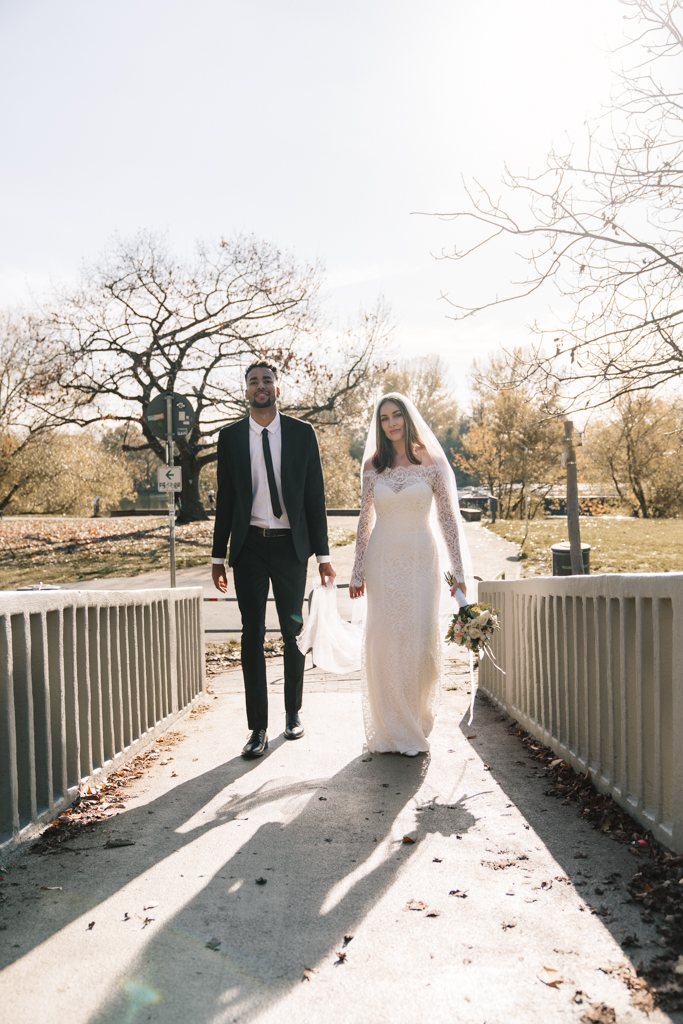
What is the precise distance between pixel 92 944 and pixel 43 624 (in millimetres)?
1311

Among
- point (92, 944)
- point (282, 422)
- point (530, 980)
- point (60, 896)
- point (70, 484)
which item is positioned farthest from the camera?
point (70, 484)

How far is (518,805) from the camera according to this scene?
3689mm

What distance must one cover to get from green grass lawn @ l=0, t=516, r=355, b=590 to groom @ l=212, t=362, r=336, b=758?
13.2 meters

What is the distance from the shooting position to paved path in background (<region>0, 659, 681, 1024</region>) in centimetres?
201

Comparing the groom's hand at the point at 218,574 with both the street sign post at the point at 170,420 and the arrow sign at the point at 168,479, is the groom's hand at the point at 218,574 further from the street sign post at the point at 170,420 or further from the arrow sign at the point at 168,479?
the arrow sign at the point at 168,479

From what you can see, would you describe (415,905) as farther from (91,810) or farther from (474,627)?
(474,627)

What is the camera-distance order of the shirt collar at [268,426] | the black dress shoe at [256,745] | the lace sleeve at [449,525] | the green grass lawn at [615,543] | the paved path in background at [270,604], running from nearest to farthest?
the black dress shoe at [256,745] < the shirt collar at [268,426] < the lace sleeve at [449,525] < the paved path in background at [270,604] < the green grass lawn at [615,543]

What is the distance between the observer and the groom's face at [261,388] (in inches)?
195

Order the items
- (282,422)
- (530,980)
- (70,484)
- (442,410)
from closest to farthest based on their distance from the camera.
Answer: (530,980), (282,422), (70,484), (442,410)

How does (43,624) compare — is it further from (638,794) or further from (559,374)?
(559,374)

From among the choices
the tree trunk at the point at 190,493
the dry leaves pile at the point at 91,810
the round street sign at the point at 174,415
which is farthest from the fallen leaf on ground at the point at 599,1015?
the tree trunk at the point at 190,493

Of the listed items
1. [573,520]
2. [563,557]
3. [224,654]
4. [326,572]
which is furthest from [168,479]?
[326,572]

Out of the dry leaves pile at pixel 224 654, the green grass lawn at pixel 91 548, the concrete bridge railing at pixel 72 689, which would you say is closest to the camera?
the concrete bridge railing at pixel 72 689

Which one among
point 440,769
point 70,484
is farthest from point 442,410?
point 440,769
